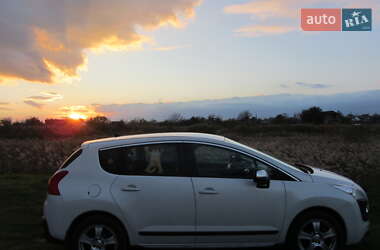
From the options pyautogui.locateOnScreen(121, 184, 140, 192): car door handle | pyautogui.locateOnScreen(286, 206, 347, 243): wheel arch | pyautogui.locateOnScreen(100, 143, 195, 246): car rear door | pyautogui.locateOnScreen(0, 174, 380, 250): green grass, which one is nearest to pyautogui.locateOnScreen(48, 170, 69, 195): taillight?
pyautogui.locateOnScreen(100, 143, 195, 246): car rear door

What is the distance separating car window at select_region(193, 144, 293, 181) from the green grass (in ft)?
6.49

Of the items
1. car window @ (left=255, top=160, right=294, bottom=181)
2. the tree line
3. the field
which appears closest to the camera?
car window @ (left=255, top=160, right=294, bottom=181)

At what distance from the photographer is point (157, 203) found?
5.93 m

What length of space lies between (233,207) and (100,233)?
1.75 m

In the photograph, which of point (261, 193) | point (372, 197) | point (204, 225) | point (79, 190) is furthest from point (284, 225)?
point (372, 197)

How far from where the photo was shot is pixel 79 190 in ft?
19.5

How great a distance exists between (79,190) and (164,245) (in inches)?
51.9

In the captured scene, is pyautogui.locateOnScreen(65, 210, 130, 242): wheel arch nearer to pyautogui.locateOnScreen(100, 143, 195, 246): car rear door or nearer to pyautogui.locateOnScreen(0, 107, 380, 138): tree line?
pyautogui.locateOnScreen(100, 143, 195, 246): car rear door

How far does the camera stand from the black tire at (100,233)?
5.93 m

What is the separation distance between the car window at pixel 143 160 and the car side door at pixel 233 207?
0.96ft

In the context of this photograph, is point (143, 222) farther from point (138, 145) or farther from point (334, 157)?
point (334, 157)

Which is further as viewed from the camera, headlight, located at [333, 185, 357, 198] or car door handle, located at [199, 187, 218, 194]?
headlight, located at [333, 185, 357, 198]

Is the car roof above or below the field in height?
above

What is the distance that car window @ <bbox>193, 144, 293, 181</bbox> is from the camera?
6070mm
